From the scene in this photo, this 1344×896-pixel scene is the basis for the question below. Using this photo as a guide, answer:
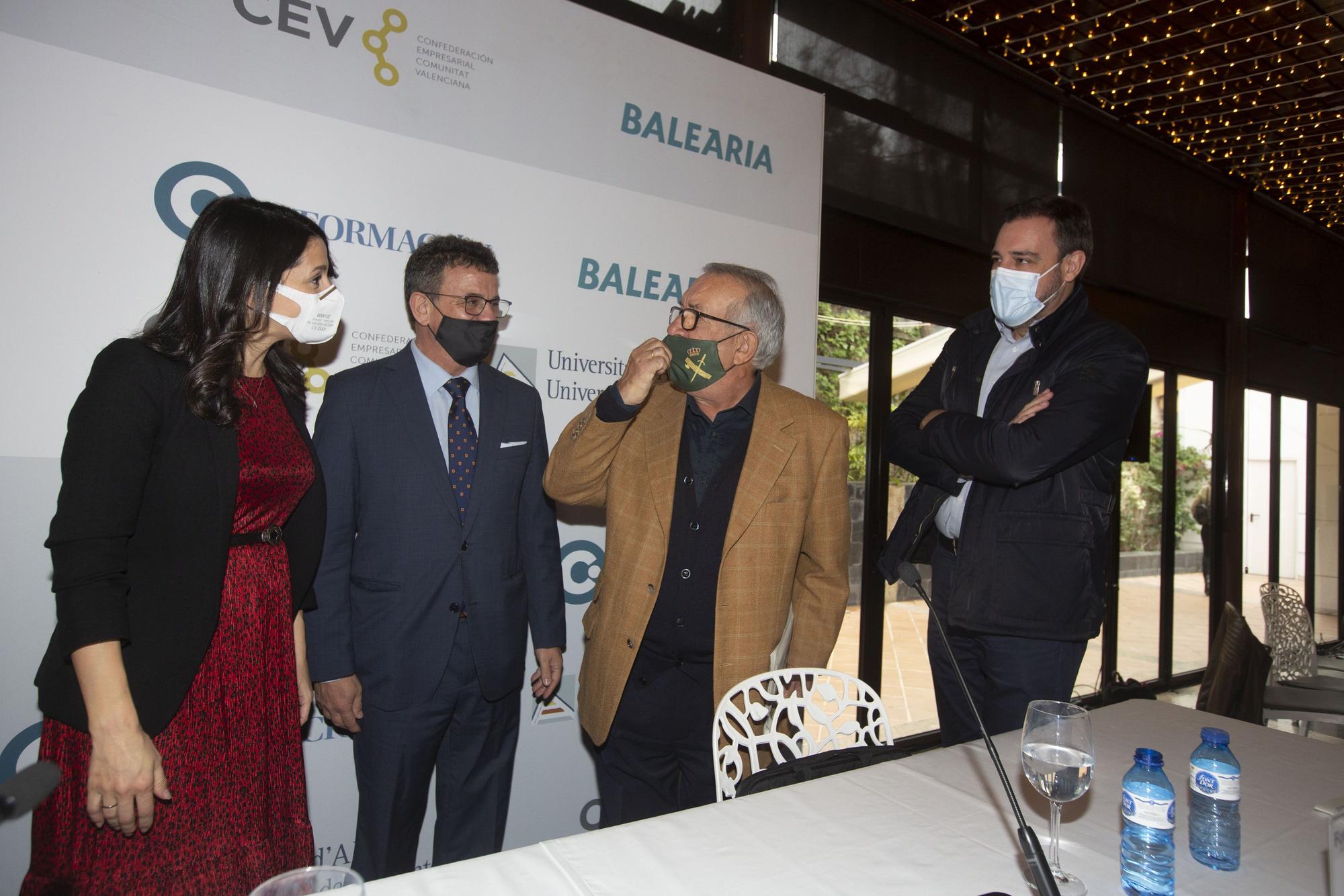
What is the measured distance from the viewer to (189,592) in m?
1.54

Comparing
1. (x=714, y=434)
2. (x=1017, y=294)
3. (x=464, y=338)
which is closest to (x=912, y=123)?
(x=1017, y=294)

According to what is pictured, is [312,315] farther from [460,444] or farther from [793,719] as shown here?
[793,719]

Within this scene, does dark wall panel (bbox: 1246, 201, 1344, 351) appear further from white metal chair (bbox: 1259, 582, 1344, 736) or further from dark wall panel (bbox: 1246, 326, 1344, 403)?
white metal chair (bbox: 1259, 582, 1344, 736)

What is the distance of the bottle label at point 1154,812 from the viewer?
115 centimetres

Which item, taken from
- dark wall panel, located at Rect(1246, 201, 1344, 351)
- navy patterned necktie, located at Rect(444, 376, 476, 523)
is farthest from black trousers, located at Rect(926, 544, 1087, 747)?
dark wall panel, located at Rect(1246, 201, 1344, 351)

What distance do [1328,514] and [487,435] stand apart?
373 inches

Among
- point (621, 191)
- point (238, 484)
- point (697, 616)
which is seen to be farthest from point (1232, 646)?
point (238, 484)

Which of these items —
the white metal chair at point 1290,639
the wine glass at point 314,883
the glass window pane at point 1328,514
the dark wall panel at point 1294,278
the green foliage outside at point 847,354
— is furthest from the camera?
the glass window pane at point 1328,514

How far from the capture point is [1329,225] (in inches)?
300

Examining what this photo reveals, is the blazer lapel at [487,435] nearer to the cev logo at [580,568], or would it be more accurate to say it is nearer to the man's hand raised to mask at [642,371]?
the man's hand raised to mask at [642,371]

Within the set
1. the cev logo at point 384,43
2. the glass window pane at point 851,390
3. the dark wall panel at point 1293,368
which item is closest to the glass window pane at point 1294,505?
the dark wall panel at point 1293,368

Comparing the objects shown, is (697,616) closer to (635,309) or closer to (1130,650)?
(635,309)

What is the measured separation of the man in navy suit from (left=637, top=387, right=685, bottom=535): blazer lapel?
0.39m

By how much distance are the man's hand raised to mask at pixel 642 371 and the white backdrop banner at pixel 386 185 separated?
81cm
